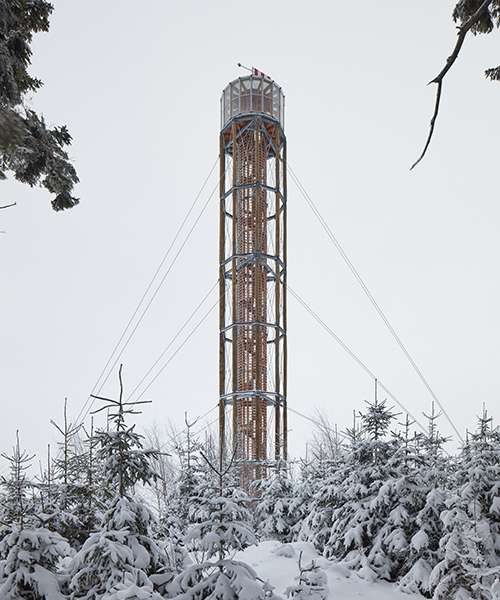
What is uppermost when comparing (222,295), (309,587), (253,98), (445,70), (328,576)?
(253,98)

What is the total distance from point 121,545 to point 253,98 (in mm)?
26586

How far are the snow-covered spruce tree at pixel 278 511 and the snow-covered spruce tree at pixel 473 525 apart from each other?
17.0 feet

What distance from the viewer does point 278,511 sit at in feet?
47.5

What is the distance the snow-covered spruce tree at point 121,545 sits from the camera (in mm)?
5383

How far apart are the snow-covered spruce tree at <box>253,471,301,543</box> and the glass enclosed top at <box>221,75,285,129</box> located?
19.3 metres

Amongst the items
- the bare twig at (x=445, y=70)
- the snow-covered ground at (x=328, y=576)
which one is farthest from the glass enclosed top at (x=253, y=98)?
the bare twig at (x=445, y=70)

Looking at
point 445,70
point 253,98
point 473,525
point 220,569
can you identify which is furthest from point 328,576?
point 253,98

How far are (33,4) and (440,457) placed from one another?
10633 millimetres

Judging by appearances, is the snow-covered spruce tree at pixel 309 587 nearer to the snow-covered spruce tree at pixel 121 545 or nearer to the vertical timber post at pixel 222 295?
the snow-covered spruce tree at pixel 121 545

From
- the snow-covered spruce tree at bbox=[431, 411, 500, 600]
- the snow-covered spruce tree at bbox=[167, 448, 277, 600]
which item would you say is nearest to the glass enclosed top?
the snow-covered spruce tree at bbox=[431, 411, 500, 600]

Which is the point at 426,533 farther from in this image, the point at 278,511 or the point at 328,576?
the point at 278,511

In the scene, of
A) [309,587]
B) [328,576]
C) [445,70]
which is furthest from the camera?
[328,576]

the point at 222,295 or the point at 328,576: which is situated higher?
the point at 222,295

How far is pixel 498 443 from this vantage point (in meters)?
10.9
